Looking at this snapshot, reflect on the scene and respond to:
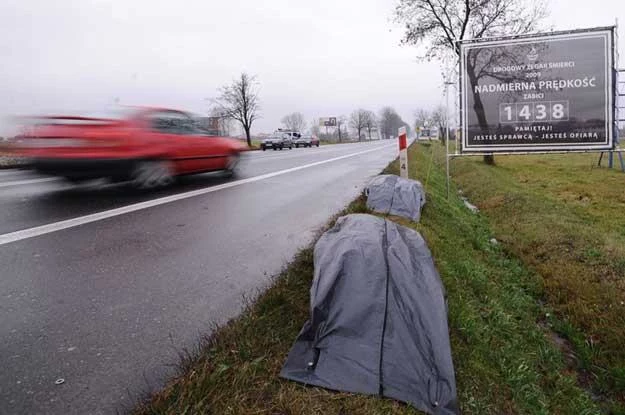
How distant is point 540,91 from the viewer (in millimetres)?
7410

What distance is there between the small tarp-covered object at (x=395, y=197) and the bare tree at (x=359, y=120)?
10175 centimetres

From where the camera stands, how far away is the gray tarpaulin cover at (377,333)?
1.91 meters

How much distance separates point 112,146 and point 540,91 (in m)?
7.52

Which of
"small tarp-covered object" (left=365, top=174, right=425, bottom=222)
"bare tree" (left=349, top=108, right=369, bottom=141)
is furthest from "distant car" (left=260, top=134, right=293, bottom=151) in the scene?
"bare tree" (left=349, top=108, right=369, bottom=141)

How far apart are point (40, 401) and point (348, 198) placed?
5566mm

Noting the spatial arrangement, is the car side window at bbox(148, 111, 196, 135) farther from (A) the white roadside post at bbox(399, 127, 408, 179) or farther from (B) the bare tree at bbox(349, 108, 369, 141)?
(B) the bare tree at bbox(349, 108, 369, 141)

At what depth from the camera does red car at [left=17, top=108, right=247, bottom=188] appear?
5.66 m

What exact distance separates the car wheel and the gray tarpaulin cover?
4.77 m

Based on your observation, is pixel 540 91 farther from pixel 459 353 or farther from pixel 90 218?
pixel 90 218

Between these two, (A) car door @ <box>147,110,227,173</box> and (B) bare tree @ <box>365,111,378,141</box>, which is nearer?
(A) car door @ <box>147,110,227,173</box>

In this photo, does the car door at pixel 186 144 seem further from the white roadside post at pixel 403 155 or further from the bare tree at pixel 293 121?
the bare tree at pixel 293 121

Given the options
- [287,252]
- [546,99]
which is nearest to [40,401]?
[287,252]

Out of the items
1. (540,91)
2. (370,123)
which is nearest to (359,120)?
(370,123)

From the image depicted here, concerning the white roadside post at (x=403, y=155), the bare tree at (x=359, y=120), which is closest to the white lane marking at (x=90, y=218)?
the white roadside post at (x=403, y=155)
